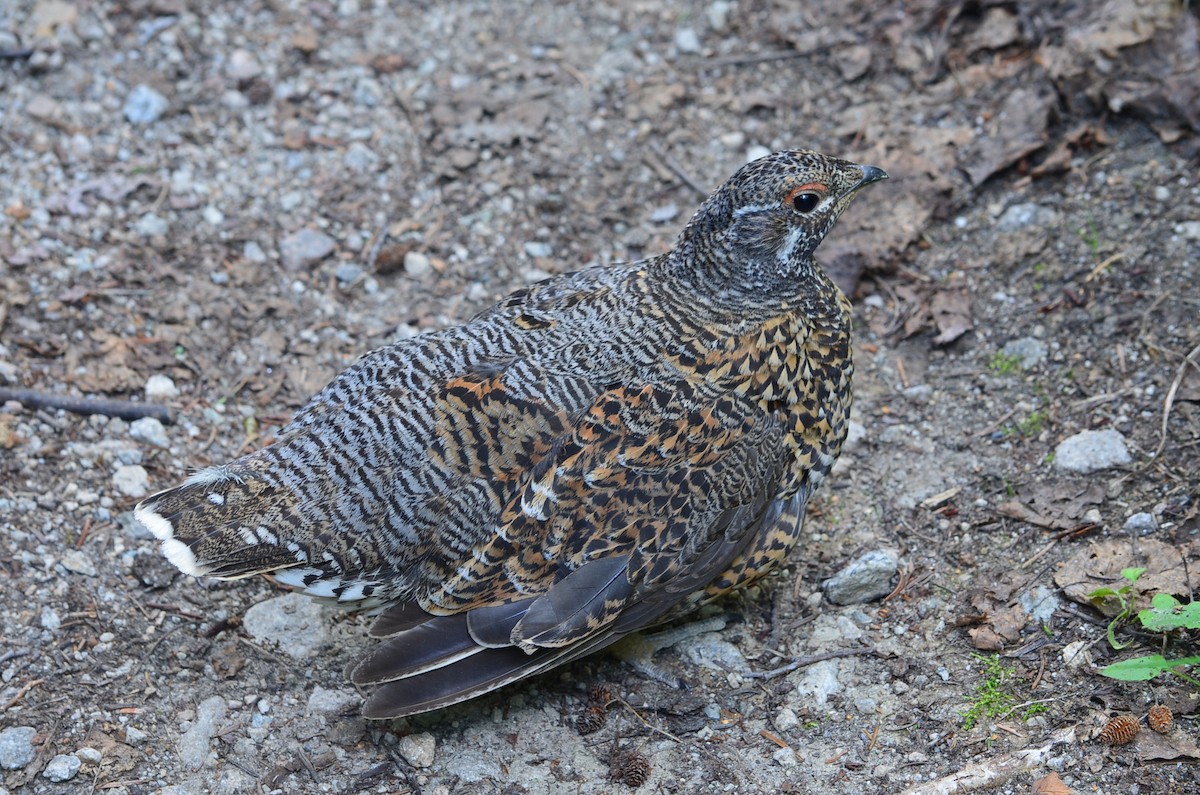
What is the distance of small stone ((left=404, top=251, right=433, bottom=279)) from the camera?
7832mm

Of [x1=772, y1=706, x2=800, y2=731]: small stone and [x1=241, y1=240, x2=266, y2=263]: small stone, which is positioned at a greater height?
[x1=241, y1=240, x2=266, y2=263]: small stone

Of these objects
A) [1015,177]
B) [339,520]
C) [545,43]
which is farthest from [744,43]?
[339,520]

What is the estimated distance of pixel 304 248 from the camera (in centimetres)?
785

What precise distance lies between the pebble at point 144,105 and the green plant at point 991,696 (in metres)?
6.77

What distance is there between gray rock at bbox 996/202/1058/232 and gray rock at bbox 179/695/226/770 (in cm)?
548

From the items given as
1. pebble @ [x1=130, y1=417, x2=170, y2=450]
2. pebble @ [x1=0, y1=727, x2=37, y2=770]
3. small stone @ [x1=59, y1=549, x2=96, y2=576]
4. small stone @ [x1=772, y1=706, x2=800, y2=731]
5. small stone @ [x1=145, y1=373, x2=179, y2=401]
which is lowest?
small stone @ [x1=772, y1=706, x2=800, y2=731]

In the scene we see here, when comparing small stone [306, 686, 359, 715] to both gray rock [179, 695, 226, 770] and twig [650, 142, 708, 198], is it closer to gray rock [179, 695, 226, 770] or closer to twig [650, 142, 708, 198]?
gray rock [179, 695, 226, 770]

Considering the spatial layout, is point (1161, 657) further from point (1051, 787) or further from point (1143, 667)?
point (1051, 787)

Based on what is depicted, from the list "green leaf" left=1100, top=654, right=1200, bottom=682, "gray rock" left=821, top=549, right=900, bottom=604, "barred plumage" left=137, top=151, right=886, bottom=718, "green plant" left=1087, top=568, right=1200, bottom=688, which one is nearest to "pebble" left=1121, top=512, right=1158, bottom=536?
"green plant" left=1087, top=568, right=1200, bottom=688

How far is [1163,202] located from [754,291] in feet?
9.90

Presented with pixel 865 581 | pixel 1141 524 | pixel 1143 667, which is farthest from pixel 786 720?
pixel 1141 524

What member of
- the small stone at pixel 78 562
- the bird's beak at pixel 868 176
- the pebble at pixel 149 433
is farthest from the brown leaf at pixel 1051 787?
the pebble at pixel 149 433

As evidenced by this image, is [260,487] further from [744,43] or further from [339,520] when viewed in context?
[744,43]

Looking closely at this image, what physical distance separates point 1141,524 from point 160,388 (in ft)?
18.2
